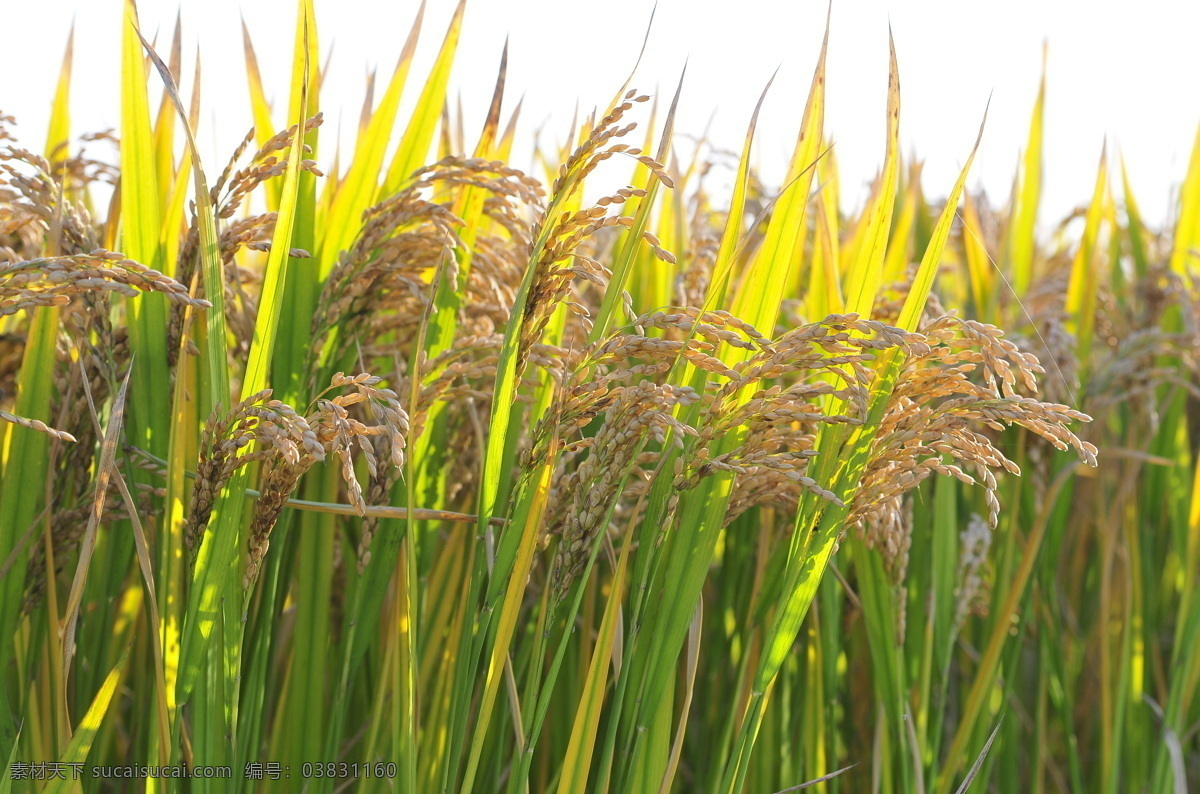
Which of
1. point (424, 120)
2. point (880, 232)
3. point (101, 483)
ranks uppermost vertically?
point (424, 120)

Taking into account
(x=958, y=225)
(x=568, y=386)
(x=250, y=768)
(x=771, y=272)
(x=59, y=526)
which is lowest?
(x=250, y=768)

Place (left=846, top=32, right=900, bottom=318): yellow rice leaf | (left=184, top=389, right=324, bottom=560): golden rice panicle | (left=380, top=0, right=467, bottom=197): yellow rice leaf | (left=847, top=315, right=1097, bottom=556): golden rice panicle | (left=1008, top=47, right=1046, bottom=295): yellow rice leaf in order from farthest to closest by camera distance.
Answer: (left=1008, top=47, right=1046, bottom=295): yellow rice leaf
(left=380, top=0, right=467, bottom=197): yellow rice leaf
(left=846, top=32, right=900, bottom=318): yellow rice leaf
(left=847, top=315, right=1097, bottom=556): golden rice panicle
(left=184, top=389, right=324, bottom=560): golden rice panicle

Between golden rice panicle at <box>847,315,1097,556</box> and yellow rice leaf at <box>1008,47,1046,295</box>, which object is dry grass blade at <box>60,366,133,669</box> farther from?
yellow rice leaf at <box>1008,47,1046,295</box>

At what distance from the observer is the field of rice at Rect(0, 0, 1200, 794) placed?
89 centimetres

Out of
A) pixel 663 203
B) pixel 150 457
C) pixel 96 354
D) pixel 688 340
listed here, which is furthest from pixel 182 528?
pixel 663 203

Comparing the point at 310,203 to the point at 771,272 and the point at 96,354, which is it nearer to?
the point at 96,354

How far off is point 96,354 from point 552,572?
2.07 feet

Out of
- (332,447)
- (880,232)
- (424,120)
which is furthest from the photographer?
(424,120)

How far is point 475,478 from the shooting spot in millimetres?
1312

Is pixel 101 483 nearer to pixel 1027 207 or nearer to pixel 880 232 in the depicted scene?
pixel 880 232

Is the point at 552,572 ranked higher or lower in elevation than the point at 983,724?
higher

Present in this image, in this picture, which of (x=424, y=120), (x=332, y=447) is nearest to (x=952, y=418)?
(x=332, y=447)

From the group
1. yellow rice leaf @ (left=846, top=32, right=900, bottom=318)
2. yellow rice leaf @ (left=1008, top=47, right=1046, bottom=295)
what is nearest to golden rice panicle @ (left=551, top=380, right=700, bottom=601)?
yellow rice leaf @ (left=846, top=32, right=900, bottom=318)

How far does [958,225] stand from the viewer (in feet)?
8.03
